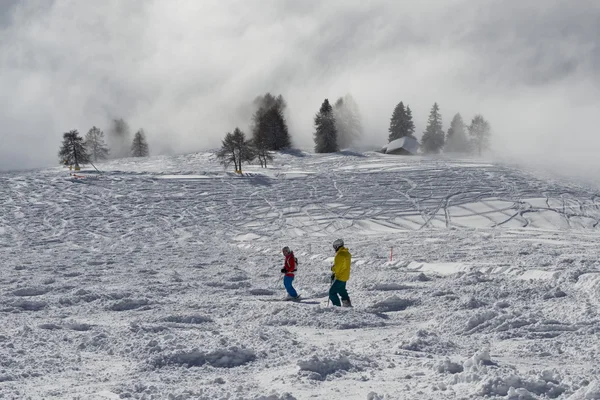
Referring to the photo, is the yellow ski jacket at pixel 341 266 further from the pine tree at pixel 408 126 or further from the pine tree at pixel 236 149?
the pine tree at pixel 408 126

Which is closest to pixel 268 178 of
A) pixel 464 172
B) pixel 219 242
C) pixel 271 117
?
pixel 464 172

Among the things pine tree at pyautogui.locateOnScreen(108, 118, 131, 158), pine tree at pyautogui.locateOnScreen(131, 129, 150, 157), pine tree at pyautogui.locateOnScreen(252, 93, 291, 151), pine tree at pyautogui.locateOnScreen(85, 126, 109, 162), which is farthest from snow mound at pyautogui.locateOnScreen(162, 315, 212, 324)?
pine tree at pyautogui.locateOnScreen(108, 118, 131, 158)

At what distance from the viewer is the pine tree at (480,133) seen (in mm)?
80938

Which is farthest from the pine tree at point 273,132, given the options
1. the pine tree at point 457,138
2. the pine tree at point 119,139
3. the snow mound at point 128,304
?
the snow mound at point 128,304

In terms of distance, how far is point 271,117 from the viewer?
85500mm

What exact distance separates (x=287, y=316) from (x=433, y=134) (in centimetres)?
7858

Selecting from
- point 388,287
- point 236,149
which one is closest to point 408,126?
point 236,149

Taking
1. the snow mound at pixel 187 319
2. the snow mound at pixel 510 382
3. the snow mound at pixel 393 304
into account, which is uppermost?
the snow mound at pixel 510 382

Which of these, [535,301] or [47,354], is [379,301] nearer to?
[535,301]

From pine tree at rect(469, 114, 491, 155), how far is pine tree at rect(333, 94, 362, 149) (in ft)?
75.1

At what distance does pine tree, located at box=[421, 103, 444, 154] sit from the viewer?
8512cm

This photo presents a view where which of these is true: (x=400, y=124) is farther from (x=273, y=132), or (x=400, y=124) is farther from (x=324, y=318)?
(x=324, y=318)

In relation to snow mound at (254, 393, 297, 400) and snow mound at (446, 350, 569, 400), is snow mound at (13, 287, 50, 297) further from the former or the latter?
snow mound at (446, 350, 569, 400)

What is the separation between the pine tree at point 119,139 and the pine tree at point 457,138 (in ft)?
216
